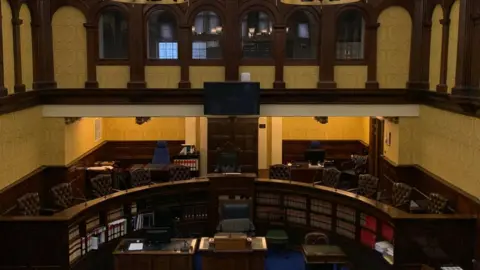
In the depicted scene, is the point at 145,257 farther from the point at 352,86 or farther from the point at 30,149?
the point at 352,86

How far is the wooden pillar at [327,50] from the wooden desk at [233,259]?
520 cm

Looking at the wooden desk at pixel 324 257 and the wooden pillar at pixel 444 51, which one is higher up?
the wooden pillar at pixel 444 51

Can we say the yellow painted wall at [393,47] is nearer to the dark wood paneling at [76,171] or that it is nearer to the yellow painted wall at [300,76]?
the yellow painted wall at [300,76]

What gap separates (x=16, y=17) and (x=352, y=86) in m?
7.37

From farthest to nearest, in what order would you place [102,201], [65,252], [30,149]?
[30,149] → [102,201] → [65,252]

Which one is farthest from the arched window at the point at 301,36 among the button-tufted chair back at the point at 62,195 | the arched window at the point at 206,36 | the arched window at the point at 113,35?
the button-tufted chair back at the point at 62,195

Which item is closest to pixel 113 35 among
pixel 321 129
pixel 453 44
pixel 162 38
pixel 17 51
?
pixel 162 38

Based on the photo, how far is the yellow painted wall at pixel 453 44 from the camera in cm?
1162

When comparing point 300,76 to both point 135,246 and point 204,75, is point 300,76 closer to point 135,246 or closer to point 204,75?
point 204,75

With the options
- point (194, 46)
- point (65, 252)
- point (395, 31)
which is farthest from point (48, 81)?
point (395, 31)

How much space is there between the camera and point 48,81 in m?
14.0

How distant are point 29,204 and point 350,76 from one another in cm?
749

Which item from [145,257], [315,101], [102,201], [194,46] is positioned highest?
[194,46]

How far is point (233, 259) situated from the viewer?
1041 centimetres
